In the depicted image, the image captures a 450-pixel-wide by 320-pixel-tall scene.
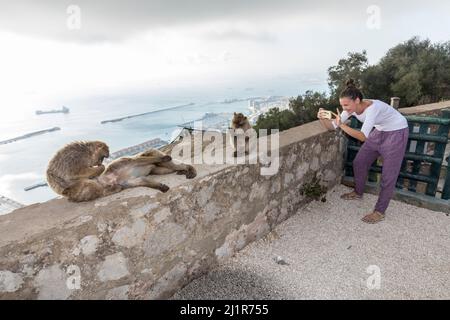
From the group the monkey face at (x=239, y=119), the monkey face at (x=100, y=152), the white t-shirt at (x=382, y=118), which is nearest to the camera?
the monkey face at (x=100, y=152)

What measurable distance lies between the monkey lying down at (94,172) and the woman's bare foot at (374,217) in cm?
235

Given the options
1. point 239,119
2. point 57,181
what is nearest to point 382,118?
point 239,119

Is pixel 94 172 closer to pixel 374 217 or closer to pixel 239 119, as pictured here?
pixel 239 119

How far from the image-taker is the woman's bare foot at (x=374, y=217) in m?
3.46

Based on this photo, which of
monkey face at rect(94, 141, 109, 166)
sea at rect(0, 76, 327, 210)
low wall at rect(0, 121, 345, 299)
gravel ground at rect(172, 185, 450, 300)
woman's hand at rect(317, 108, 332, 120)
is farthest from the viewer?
sea at rect(0, 76, 327, 210)

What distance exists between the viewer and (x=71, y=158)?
6.61 feet

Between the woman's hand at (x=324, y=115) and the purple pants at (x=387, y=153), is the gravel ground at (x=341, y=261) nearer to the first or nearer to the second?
the purple pants at (x=387, y=153)

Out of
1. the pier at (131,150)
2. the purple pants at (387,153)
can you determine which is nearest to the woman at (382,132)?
the purple pants at (387,153)

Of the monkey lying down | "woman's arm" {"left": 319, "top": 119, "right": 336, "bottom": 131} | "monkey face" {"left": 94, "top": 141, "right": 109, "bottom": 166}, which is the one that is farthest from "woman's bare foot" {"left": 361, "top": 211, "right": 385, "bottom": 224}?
"monkey face" {"left": 94, "top": 141, "right": 109, "bottom": 166}

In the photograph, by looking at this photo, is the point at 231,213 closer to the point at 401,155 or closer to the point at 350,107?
the point at 350,107

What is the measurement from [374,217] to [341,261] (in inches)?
39.3

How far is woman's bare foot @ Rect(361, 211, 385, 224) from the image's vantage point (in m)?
3.46

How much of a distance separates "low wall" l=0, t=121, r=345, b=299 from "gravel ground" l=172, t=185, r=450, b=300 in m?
0.22

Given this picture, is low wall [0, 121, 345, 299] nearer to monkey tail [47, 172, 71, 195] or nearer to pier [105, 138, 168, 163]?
monkey tail [47, 172, 71, 195]
